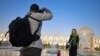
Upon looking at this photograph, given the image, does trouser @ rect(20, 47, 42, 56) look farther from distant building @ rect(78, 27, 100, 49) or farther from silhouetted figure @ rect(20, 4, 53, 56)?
distant building @ rect(78, 27, 100, 49)

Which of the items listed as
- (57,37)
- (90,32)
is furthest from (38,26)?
(57,37)

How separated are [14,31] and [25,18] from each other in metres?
0.30

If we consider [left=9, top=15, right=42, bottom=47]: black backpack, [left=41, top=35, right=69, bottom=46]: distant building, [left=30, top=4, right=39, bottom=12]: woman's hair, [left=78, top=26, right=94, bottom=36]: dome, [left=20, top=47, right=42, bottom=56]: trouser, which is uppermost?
[left=78, top=26, right=94, bottom=36]: dome

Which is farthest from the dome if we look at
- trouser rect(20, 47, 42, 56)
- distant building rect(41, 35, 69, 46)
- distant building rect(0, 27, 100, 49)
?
trouser rect(20, 47, 42, 56)

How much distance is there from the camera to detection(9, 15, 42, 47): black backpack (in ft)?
17.0

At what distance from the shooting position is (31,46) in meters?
5.24

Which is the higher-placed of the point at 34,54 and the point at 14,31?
the point at 14,31

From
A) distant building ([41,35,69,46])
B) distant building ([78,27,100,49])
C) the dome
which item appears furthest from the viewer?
distant building ([41,35,69,46])

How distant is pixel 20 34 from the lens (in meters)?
5.20

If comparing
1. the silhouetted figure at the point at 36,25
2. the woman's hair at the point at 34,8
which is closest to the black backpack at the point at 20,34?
the silhouetted figure at the point at 36,25

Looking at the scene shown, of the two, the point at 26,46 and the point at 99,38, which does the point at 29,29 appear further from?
the point at 99,38

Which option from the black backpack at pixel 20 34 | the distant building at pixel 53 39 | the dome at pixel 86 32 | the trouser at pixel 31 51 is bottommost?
the trouser at pixel 31 51

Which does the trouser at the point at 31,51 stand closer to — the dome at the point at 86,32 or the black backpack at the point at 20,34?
the black backpack at the point at 20,34

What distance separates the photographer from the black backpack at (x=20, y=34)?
203 inches
